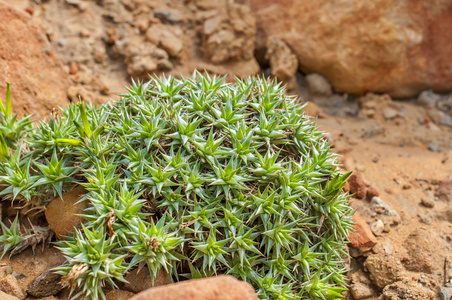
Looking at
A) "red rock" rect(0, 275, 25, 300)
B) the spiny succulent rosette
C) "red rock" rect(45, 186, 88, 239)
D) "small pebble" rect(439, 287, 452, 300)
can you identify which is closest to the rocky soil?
"small pebble" rect(439, 287, 452, 300)

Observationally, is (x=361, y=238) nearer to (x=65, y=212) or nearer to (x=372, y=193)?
(x=372, y=193)

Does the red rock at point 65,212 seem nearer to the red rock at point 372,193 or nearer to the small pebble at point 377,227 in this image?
the small pebble at point 377,227

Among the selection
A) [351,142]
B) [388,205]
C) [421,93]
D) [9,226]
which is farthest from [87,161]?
[421,93]

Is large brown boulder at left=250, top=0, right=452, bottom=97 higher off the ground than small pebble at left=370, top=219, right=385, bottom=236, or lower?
higher

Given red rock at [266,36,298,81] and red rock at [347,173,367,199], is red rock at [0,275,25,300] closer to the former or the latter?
red rock at [347,173,367,199]

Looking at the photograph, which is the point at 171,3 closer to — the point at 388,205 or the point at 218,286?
the point at 388,205

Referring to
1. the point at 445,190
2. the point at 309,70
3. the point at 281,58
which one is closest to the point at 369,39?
the point at 309,70
